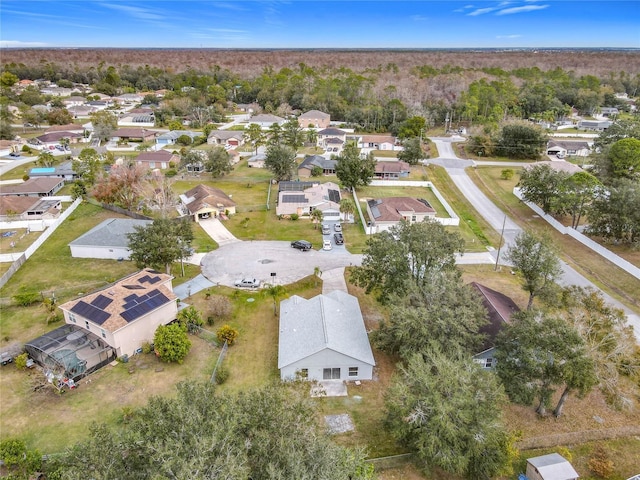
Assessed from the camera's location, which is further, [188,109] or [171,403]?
[188,109]

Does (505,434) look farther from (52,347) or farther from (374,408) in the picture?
(52,347)

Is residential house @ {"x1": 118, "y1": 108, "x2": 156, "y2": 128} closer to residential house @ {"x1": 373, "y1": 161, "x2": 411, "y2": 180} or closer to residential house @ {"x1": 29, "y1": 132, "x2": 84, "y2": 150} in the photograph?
residential house @ {"x1": 29, "y1": 132, "x2": 84, "y2": 150}

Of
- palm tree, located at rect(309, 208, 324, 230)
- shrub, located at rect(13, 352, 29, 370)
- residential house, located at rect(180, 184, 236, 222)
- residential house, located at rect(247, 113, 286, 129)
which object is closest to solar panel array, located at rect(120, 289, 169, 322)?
shrub, located at rect(13, 352, 29, 370)

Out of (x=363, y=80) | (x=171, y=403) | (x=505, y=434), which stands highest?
(x=363, y=80)

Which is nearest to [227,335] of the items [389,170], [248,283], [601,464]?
[248,283]

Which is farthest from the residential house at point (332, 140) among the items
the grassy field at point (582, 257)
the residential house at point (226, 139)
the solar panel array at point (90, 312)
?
the solar panel array at point (90, 312)

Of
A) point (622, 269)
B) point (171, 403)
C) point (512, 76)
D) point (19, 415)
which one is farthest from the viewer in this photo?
point (512, 76)

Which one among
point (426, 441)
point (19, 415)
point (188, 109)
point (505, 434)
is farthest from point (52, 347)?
point (188, 109)
